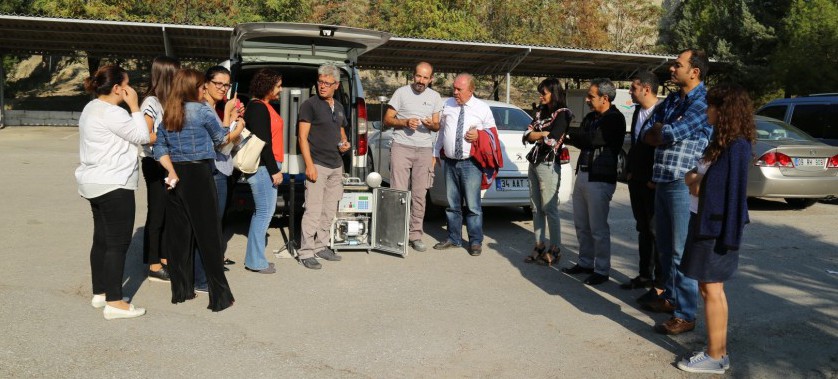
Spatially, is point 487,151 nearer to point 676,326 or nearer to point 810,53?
point 676,326

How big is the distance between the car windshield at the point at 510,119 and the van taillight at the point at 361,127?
7.25 ft

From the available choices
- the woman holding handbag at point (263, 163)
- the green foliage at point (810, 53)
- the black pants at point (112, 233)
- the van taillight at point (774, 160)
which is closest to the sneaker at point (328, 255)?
the woman holding handbag at point (263, 163)

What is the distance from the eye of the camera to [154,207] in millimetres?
6000

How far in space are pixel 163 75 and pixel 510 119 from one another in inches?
216

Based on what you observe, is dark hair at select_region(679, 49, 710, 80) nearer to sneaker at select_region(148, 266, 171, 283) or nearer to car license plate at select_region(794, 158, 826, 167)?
sneaker at select_region(148, 266, 171, 283)

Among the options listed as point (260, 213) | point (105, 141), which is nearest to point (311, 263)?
point (260, 213)

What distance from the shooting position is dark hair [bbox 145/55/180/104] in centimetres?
532

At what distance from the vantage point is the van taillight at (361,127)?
7.94 meters

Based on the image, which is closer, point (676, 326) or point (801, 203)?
point (676, 326)

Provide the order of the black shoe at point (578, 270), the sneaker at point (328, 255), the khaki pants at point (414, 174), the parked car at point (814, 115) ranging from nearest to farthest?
1. the black shoe at point (578, 270)
2. the sneaker at point (328, 255)
3. the khaki pants at point (414, 174)
4. the parked car at point (814, 115)

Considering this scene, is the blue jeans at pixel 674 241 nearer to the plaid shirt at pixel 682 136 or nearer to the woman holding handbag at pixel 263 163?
the plaid shirt at pixel 682 136

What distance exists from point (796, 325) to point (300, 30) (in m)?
5.09

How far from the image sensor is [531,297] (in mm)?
5805

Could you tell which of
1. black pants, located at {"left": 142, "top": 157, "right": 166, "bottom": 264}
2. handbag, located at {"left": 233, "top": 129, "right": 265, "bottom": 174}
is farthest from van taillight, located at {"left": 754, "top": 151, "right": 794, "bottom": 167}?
black pants, located at {"left": 142, "top": 157, "right": 166, "bottom": 264}
